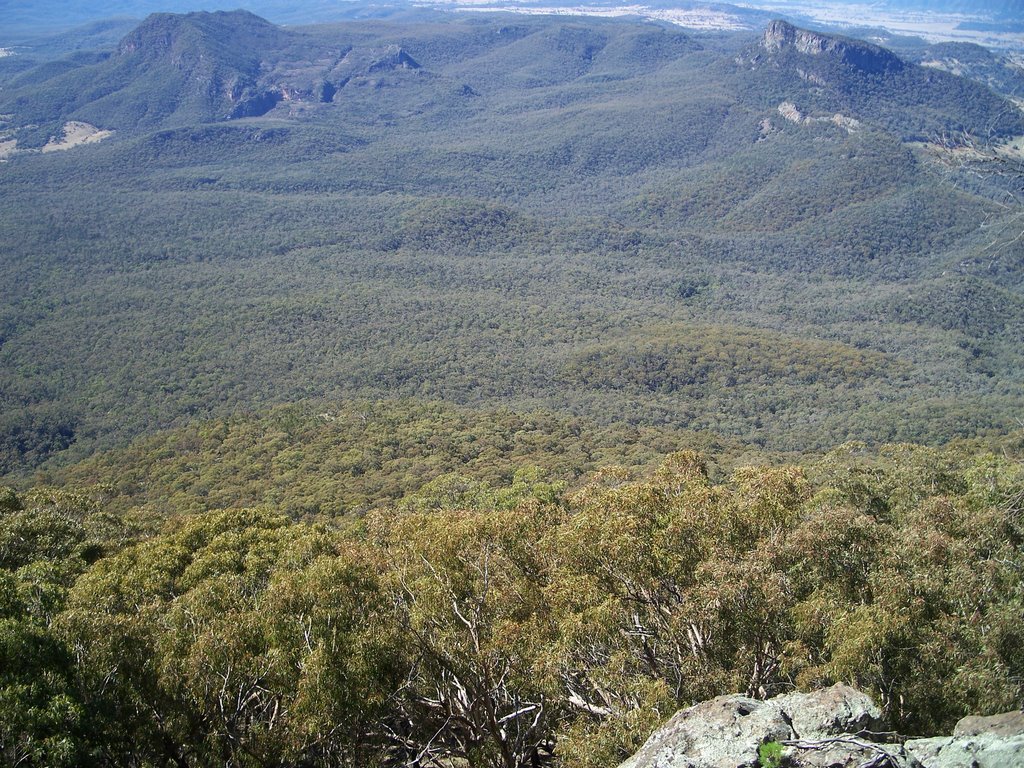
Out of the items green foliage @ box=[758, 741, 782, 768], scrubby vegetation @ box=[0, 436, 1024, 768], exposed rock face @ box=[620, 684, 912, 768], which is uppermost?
green foliage @ box=[758, 741, 782, 768]

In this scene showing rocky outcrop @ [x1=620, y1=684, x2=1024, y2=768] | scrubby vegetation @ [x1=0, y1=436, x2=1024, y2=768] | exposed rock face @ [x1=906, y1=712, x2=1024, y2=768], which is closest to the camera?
exposed rock face @ [x1=906, y1=712, x2=1024, y2=768]

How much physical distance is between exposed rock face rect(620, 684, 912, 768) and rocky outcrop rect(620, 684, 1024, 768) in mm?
12

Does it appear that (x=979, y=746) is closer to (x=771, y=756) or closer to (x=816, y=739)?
(x=816, y=739)

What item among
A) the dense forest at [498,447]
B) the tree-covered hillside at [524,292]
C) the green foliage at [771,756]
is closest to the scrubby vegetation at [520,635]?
the dense forest at [498,447]

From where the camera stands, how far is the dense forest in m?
13.4

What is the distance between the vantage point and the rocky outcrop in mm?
9078

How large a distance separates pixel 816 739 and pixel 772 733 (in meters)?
0.58

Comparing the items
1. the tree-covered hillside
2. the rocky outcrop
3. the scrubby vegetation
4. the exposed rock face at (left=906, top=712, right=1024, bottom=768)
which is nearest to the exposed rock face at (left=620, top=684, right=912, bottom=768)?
the rocky outcrop

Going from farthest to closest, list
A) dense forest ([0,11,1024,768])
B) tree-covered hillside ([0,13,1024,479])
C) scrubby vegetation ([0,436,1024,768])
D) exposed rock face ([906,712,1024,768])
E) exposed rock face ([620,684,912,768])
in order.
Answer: tree-covered hillside ([0,13,1024,479]) → dense forest ([0,11,1024,768]) → scrubby vegetation ([0,436,1024,768]) → exposed rock face ([620,684,912,768]) → exposed rock face ([906,712,1024,768])

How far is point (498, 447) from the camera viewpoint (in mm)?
65312

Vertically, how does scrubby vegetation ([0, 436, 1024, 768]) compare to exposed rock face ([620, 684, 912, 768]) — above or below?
below

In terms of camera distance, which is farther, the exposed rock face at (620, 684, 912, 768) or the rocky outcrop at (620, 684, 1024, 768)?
the exposed rock face at (620, 684, 912, 768)

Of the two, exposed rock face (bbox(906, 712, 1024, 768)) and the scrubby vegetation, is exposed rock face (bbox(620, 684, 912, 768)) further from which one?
the scrubby vegetation

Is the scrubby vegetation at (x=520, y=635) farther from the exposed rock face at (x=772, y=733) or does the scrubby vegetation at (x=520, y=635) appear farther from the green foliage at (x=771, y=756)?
the green foliage at (x=771, y=756)
